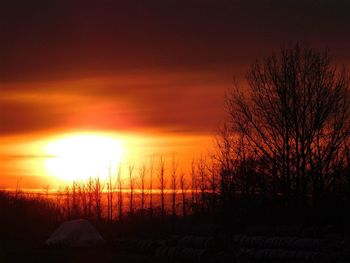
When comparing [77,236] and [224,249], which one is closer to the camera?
[224,249]

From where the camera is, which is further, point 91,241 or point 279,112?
point 279,112

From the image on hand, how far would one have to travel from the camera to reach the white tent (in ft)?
117

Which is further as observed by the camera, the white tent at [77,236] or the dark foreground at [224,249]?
the white tent at [77,236]

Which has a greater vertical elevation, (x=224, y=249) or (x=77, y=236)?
(x=77, y=236)

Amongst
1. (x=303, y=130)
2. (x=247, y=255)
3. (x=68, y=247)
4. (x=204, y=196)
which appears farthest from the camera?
(x=204, y=196)

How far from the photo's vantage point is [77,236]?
36.2 meters

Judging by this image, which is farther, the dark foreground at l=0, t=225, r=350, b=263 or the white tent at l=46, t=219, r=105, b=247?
the white tent at l=46, t=219, r=105, b=247

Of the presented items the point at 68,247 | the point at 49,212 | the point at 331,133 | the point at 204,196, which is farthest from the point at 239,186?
the point at 49,212

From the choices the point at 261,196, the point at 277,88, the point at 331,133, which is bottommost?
the point at 261,196

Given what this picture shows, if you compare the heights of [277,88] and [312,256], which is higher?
[277,88]

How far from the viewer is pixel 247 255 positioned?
2511cm

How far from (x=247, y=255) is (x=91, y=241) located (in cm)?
1319

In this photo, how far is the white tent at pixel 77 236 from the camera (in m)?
35.6

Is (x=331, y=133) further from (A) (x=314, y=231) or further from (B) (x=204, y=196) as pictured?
(A) (x=314, y=231)
